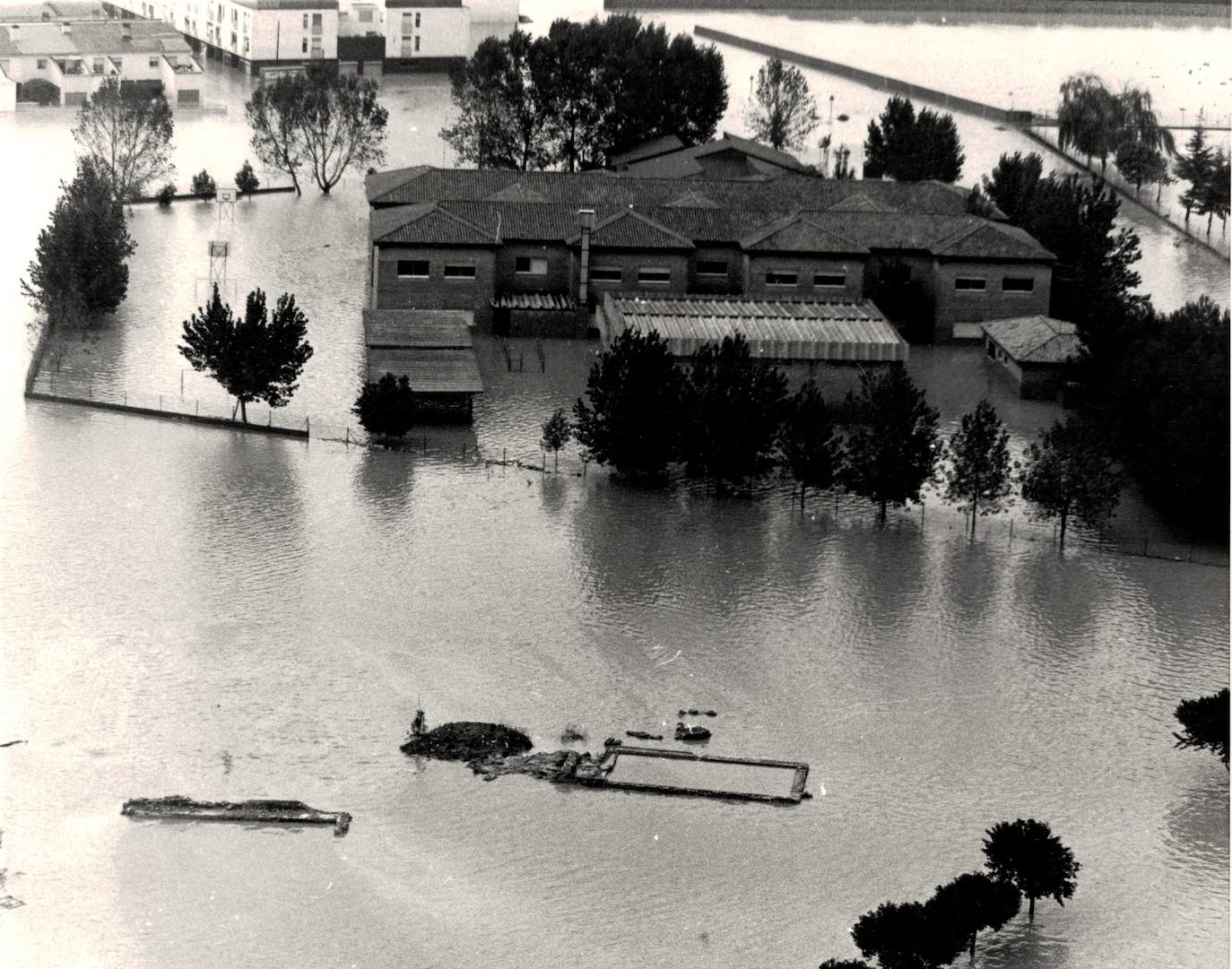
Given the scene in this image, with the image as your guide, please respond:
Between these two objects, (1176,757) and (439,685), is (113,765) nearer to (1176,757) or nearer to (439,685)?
(439,685)

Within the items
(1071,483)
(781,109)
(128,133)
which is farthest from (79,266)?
(781,109)

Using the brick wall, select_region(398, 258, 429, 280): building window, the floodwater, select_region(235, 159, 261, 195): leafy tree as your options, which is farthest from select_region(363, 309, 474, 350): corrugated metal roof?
select_region(235, 159, 261, 195): leafy tree

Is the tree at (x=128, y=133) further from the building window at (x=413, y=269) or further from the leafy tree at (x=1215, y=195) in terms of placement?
the leafy tree at (x=1215, y=195)

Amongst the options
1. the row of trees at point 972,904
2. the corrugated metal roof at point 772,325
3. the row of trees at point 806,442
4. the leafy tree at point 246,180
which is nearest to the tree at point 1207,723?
the row of trees at point 972,904

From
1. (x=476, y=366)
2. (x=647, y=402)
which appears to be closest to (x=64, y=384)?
(x=476, y=366)

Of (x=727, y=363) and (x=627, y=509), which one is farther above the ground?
(x=727, y=363)

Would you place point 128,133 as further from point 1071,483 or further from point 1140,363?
point 1071,483
